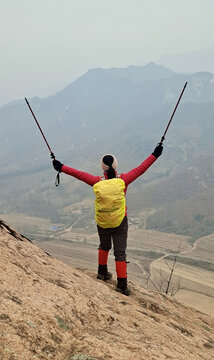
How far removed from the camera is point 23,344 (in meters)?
3.33

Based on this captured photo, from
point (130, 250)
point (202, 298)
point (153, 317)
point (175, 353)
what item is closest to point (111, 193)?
point (153, 317)

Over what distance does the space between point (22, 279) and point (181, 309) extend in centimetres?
519

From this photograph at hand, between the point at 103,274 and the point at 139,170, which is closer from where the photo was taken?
the point at 139,170

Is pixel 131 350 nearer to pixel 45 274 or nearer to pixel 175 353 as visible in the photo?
pixel 175 353

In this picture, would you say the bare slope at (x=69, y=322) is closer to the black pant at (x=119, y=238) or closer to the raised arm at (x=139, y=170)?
the black pant at (x=119, y=238)

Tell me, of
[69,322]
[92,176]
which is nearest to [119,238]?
[92,176]

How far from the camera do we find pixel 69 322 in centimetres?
420

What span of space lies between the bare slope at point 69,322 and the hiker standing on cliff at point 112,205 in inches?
32.3

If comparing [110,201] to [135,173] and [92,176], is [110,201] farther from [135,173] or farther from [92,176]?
[135,173]

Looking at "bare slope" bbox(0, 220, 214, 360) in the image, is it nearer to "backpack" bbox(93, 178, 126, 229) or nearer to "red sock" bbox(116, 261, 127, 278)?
"red sock" bbox(116, 261, 127, 278)

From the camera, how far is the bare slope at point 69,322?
349cm

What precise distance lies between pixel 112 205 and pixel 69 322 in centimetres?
305

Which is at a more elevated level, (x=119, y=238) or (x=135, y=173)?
(x=135, y=173)

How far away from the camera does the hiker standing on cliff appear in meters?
6.85
